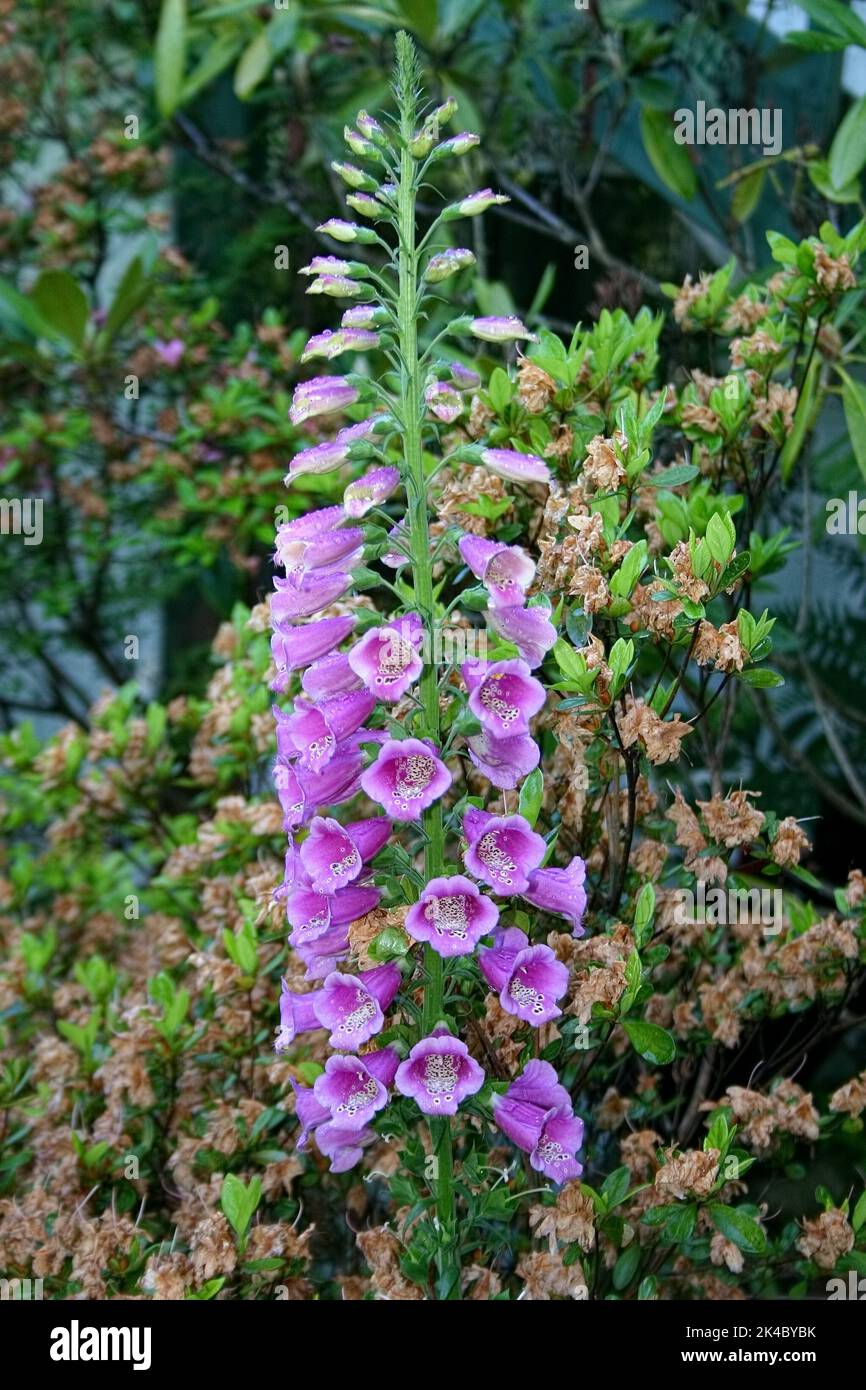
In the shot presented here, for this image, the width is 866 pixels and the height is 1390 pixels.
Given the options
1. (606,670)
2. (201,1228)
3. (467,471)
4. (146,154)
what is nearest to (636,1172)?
(201,1228)

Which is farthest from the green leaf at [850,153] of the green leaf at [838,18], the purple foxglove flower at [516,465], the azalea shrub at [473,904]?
the purple foxglove flower at [516,465]

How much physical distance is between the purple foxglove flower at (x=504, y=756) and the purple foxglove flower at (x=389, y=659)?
124 millimetres

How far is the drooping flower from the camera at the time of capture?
1.72 m

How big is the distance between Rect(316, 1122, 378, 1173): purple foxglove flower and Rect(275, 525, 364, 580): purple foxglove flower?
2.24ft

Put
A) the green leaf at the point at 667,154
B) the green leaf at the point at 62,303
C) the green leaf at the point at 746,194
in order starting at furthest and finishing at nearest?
1. the green leaf at the point at 62,303
2. the green leaf at the point at 746,194
3. the green leaf at the point at 667,154

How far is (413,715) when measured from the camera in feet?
5.72

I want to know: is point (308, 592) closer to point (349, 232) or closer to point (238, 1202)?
point (349, 232)

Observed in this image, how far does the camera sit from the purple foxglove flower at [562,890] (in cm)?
171

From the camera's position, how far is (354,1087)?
1.70 m

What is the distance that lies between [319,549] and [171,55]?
2.59 m

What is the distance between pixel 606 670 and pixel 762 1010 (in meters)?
0.69

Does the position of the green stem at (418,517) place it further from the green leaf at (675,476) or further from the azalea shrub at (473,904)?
the green leaf at (675,476)

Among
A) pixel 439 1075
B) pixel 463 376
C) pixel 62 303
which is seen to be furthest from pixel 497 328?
pixel 62 303
